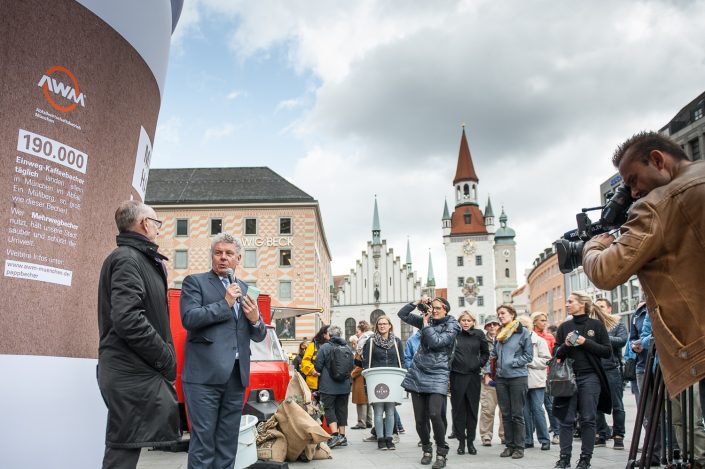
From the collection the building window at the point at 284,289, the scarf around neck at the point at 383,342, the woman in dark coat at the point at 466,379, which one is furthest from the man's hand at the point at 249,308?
the building window at the point at 284,289

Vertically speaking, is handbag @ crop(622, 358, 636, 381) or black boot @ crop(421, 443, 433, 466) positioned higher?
handbag @ crop(622, 358, 636, 381)

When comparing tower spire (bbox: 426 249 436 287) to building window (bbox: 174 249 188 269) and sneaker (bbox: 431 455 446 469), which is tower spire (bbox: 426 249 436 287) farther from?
sneaker (bbox: 431 455 446 469)

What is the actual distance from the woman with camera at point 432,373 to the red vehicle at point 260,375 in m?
2.01

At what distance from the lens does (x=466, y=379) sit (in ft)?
28.3

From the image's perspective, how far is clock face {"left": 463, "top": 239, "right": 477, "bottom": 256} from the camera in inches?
3797

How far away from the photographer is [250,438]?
19.5 ft

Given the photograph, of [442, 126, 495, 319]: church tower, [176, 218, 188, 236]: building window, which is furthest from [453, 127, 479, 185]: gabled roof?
[176, 218, 188, 236]: building window

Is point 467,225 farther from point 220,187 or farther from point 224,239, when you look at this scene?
point 224,239

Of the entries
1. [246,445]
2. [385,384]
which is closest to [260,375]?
[385,384]

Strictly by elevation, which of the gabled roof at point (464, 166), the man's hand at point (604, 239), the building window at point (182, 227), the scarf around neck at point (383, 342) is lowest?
the scarf around neck at point (383, 342)

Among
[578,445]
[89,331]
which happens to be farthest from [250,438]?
[578,445]

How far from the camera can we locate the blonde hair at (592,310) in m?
7.16

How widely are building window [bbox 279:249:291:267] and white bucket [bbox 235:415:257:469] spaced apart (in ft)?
130

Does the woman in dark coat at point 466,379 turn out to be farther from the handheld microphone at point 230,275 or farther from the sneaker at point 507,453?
the handheld microphone at point 230,275
